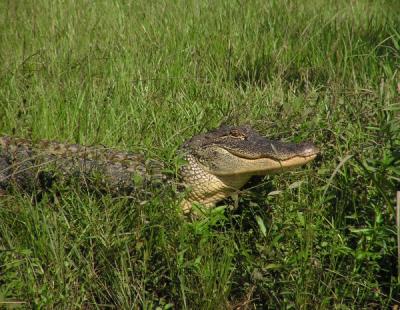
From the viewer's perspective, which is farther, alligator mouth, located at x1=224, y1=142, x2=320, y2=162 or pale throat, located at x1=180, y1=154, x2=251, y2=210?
pale throat, located at x1=180, y1=154, x2=251, y2=210

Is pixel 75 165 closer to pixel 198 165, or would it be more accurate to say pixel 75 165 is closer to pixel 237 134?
pixel 198 165

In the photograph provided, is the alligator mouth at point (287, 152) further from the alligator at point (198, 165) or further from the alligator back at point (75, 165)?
the alligator back at point (75, 165)

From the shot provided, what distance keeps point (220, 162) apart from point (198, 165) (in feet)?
0.43

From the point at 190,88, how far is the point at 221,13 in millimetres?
1197

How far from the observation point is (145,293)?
9.81ft

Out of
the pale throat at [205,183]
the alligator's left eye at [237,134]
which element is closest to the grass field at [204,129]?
the pale throat at [205,183]

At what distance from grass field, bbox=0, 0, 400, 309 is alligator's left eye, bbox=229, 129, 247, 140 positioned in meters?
0.22

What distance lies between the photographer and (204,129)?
427 cm

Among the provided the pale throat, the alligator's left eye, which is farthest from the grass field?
the alligator's left eye

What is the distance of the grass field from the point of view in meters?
2.96

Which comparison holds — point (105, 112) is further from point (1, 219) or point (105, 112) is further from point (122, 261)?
point (122, 261)

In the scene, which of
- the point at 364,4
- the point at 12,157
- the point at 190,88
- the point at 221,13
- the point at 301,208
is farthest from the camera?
the point at 364,4

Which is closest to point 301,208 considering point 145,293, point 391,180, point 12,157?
point 391,180

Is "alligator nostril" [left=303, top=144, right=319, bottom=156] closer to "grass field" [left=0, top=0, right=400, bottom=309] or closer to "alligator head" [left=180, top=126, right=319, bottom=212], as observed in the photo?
"grass field" [left=0, top=0, right=400, bottom=309]
